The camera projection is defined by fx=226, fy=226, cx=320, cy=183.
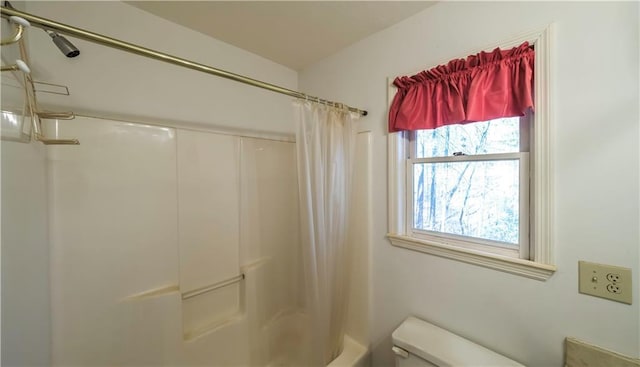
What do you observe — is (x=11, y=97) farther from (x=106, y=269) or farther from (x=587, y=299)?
(x=587, y=299)

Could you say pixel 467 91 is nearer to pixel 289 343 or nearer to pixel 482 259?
pixel 482 259

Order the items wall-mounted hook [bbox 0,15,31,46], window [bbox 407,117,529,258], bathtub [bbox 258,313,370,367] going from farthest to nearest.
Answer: bathtub [bbox 258,313,370,367]
window [bbox 407,117,529,258]
wall-mounted hook [bbox 0,15,31,46]

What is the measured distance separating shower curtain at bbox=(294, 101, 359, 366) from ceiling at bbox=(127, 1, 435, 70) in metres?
0.53

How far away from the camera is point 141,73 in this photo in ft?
4.27

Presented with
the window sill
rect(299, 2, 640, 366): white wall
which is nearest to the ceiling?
rect(299, 2, 640, 366): white wall

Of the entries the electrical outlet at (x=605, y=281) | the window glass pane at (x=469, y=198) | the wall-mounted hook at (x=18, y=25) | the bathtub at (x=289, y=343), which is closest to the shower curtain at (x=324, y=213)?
the bathtub at (x=289, y=343)

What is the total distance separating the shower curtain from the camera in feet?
4.19

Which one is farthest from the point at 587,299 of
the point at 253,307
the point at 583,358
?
the point at 253,307

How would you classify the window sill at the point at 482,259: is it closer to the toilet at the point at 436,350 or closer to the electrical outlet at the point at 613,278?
the electrical outlet at the point at 613,278

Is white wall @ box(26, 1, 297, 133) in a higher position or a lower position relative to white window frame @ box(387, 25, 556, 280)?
higher

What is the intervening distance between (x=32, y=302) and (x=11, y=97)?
780mm

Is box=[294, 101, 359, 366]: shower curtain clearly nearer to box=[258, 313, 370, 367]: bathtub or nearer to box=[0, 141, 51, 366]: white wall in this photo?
box=[258, 313, 370, 367]: bathtub

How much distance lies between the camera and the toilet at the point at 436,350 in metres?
1.01

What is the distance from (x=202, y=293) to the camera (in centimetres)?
147
